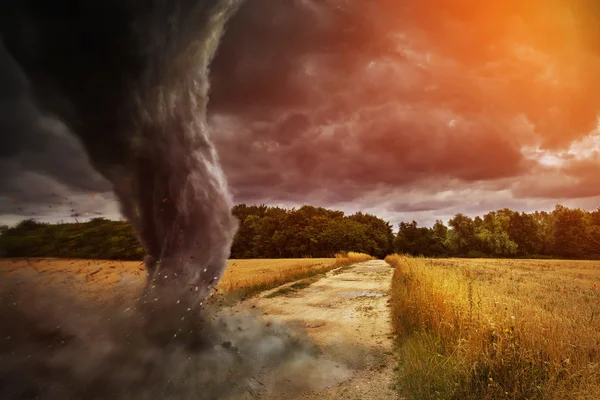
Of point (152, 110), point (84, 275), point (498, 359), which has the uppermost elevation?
point (152, 110)

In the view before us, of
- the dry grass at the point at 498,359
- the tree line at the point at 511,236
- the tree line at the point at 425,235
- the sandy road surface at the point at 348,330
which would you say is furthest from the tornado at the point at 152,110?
the tree line at the point at 511,236

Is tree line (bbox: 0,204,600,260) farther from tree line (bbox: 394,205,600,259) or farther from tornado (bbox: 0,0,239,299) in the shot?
tornado (bbox: 0,0,239,299)

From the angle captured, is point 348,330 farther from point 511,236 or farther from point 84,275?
point 511,236

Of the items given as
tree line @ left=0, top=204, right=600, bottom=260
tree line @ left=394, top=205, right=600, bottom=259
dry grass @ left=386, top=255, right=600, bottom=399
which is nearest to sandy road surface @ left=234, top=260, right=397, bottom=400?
dry grass @ left=386, top=255, right=600, bottom=399

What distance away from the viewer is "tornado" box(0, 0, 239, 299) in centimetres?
732

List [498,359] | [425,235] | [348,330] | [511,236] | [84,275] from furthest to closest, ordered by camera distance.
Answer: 1. [425,235]
2. [511,236]
3. [348,330]
4. [84,275]
5. [498,359]

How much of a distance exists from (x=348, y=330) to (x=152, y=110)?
956cm

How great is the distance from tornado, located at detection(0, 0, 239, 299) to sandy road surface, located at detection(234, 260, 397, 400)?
4.43 metres

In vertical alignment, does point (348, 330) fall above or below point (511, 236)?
below

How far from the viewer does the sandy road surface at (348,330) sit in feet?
23.7

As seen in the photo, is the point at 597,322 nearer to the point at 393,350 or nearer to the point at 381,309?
the point at 393,350

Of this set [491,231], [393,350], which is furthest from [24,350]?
[491,231]

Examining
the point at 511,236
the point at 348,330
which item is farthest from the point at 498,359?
the point at 511,236

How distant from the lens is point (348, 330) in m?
12.1
